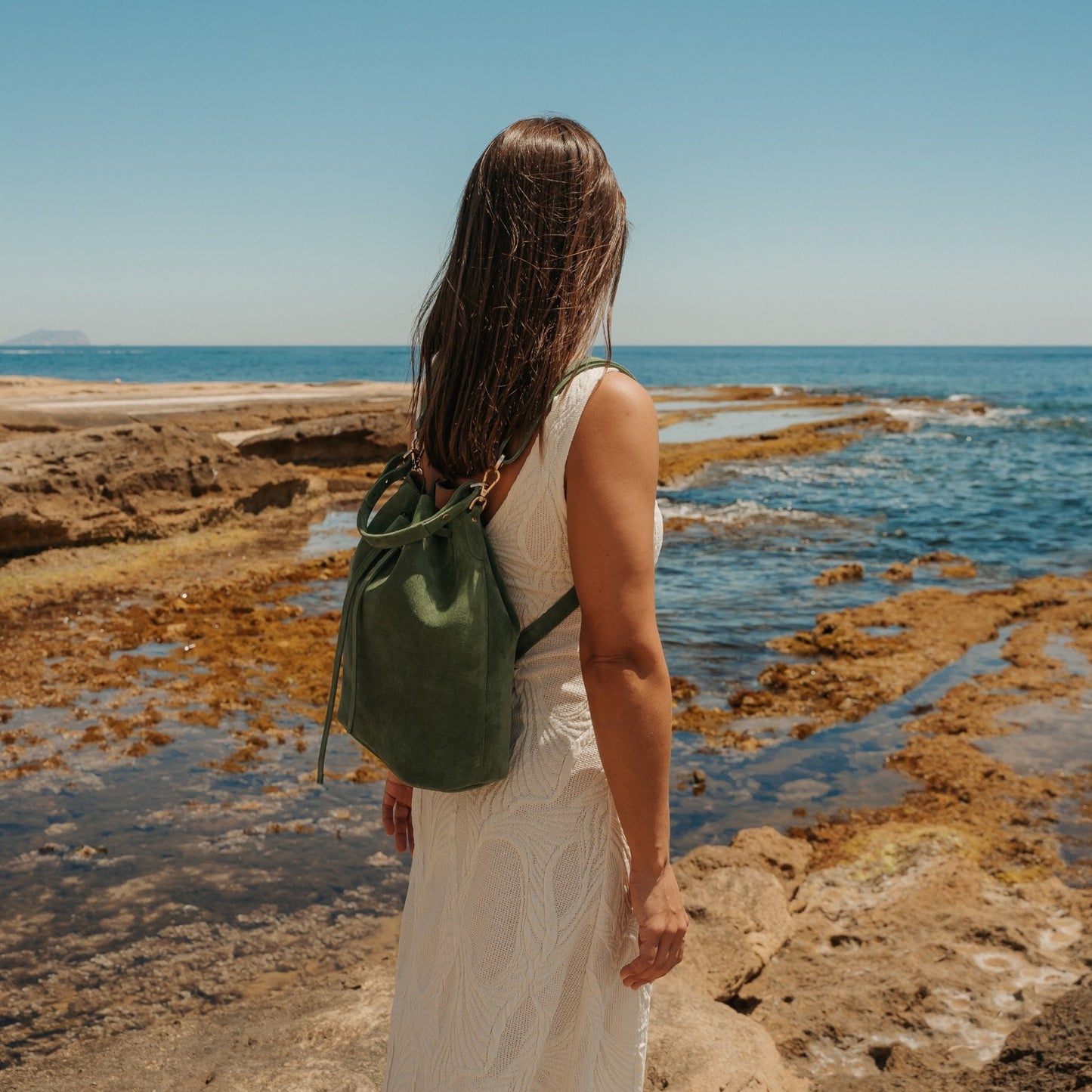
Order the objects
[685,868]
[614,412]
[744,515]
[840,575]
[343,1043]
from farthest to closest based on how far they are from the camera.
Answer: [744,515]
[840,575]
[685,868]
[343,1043]
[614,412]

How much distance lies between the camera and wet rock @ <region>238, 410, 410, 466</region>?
52.9 feet

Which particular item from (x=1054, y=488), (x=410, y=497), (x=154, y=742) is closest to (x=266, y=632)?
(x=154, y=742)

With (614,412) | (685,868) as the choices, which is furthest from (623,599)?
(685,868)

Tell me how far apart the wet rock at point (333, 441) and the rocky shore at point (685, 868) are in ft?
17.0

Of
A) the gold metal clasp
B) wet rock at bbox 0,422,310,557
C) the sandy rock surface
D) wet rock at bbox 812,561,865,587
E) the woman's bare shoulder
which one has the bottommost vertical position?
the sandy rock surface

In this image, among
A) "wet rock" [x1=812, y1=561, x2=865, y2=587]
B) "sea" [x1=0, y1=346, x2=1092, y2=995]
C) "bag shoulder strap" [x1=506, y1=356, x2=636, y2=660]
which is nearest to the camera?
"bag shoulder strap" [x1=506, y1=356, x2=636, y2=660]

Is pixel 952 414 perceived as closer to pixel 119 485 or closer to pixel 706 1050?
pixel 119 485

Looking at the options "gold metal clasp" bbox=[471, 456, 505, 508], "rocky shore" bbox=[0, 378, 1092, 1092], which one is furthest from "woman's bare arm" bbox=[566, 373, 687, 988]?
"rocky shore" bbox=[0, 378, 1092, 1092]

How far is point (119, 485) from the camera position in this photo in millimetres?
10359

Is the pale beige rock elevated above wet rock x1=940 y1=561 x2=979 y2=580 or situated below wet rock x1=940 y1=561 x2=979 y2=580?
below

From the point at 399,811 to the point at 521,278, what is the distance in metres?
1.14

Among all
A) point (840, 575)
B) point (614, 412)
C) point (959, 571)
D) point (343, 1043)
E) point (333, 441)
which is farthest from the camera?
point (333, 441)

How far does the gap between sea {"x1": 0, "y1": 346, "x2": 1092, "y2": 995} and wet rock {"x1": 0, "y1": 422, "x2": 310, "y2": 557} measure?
1.25 metres

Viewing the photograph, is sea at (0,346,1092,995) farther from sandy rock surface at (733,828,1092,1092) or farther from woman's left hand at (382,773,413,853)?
woman's left hand at (382,773,413,853)
